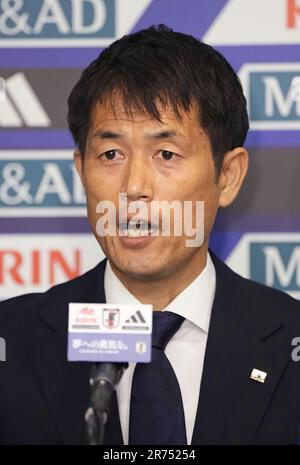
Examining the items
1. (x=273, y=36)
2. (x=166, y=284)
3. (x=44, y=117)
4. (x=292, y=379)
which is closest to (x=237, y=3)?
(x=273, y=36)

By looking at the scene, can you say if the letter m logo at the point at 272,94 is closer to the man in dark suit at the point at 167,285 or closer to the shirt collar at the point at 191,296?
the man in dark suit at the point at 167,285

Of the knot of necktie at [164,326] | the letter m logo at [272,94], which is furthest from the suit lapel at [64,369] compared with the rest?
the letter m logo at [272,94]

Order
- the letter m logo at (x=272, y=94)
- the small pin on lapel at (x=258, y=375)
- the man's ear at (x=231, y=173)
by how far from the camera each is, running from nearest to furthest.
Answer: the small pin on lapel at (x=258, y=375), the man's ear at (x=231, y=173), the letter m logo at (x=272, y=94)

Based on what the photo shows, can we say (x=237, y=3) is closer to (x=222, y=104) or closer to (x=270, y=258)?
Answer: (x=222, y=104)

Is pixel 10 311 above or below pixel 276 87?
below

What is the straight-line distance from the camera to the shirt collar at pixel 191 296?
1418 mm

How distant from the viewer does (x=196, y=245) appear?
1439 mm

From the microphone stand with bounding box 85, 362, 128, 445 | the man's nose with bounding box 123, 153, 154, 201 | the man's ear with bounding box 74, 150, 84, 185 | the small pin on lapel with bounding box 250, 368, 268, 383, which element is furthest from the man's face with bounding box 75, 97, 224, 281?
the microphone stand with bounding box 85, 362, 128, 445

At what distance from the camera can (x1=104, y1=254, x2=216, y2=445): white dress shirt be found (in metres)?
1.36

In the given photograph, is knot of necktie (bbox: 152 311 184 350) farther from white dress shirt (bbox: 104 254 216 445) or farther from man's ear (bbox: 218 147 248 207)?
man's ear (bbox: 218 147 248 207)

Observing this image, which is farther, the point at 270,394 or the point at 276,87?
the point at 276,87

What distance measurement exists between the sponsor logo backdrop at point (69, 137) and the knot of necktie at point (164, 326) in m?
0.34

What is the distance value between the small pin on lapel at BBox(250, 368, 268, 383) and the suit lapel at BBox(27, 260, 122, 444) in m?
0.26

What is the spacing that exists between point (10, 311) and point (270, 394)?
1.79 ft
